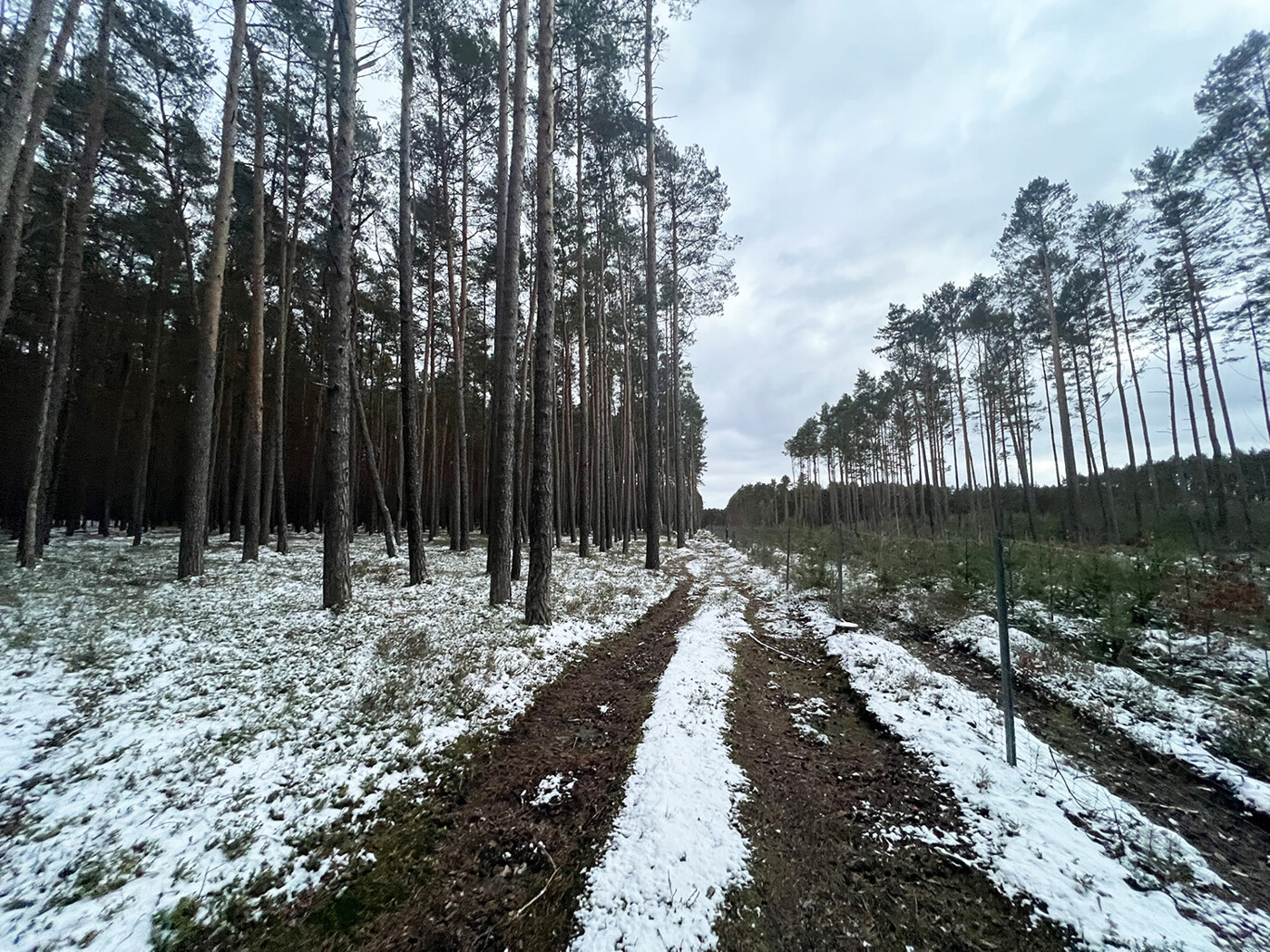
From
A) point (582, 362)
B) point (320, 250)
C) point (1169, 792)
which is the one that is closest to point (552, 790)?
point (1169, 792)

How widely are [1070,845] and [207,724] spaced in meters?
6.05

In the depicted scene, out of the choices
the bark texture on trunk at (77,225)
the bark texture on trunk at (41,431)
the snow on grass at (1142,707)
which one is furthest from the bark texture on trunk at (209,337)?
the snow on grass at (1142,707)

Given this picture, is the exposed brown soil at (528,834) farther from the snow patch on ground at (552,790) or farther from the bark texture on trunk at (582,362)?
the bark texture on trunk at (582,362)

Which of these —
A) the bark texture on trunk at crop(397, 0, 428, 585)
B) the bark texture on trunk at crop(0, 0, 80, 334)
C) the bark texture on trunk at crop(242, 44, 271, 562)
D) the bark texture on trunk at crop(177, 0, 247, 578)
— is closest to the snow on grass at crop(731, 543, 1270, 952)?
the bark texture on trunk at crop(397, 0, 428, 585)

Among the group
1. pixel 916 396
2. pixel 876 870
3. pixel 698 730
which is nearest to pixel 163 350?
pixel 698 730

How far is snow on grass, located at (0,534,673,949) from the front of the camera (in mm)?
2318

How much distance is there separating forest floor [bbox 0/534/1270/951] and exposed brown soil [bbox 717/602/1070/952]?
0.02 meters

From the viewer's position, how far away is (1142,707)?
14.5 feet

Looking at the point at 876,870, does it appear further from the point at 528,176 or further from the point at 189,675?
the point at 528,176

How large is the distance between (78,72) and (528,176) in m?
9.47

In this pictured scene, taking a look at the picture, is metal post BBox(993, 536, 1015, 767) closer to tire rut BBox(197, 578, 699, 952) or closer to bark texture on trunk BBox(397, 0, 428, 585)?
tire rut BBox(197, 578, 699, 952)

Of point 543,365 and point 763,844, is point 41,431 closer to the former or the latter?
point 543,365

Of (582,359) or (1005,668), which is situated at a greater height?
(582,359)

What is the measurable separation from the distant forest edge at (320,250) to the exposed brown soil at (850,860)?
4354 millimetres
